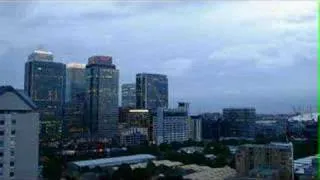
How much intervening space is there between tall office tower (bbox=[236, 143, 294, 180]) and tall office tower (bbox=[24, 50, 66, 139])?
11375 mm

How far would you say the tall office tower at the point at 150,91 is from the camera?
2370 cm

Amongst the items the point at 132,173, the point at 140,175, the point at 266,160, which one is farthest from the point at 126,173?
the point at 266,160

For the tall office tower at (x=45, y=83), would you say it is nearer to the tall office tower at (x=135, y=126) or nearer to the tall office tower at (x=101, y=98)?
the tall office tower at (x=101, y=98)

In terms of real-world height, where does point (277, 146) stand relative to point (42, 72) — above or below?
below

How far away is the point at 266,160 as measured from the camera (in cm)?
953

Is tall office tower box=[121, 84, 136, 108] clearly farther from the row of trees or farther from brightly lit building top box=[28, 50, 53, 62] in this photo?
the row of trees

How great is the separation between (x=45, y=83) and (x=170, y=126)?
6099 mm

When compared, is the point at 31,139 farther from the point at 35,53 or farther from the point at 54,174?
the point at 35,53

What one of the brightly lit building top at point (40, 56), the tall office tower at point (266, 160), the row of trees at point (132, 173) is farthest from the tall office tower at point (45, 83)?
the tall office tower at point (266, 160)

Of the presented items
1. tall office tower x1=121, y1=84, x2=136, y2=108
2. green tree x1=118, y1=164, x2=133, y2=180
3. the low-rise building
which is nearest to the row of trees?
green tree x1=118, y1=164, x2=133, y2=180

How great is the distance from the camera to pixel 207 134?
22.8 metres

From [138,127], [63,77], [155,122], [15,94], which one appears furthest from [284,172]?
[63,77]

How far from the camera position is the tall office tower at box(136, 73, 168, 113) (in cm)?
2370

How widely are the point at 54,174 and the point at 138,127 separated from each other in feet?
38.1
